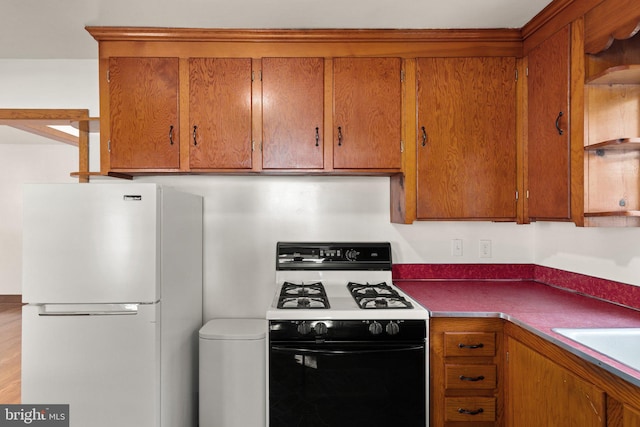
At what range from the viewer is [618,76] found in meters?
1.67

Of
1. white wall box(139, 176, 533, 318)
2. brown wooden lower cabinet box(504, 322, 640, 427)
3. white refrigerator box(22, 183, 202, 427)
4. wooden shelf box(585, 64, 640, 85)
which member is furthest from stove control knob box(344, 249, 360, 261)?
wooden shelf box(585, 64, 640, 85)

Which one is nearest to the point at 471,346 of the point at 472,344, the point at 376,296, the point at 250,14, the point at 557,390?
the point at 472,344

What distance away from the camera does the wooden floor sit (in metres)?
2.99

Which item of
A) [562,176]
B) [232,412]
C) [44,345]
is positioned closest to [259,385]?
[232,412]

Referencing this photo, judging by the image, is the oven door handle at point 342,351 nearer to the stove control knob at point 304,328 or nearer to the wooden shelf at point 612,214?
the stove control knob at point 304,328

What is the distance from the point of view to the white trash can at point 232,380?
2203 mm

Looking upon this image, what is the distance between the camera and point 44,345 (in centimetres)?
185

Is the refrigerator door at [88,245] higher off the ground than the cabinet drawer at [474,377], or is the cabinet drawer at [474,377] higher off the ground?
the refrigerator door at [88,245]

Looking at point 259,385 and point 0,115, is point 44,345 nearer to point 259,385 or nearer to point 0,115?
point 259,385

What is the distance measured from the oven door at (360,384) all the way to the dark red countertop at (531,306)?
0.28m

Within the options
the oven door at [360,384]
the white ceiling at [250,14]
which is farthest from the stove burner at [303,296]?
the white ceiling at [250,14]

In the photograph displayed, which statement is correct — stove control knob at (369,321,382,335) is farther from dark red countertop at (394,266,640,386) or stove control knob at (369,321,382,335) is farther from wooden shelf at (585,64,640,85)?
wooden shelf at (585,64,640,85)

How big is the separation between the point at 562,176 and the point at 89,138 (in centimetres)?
279

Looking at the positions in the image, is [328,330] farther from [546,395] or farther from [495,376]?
[546,395]
